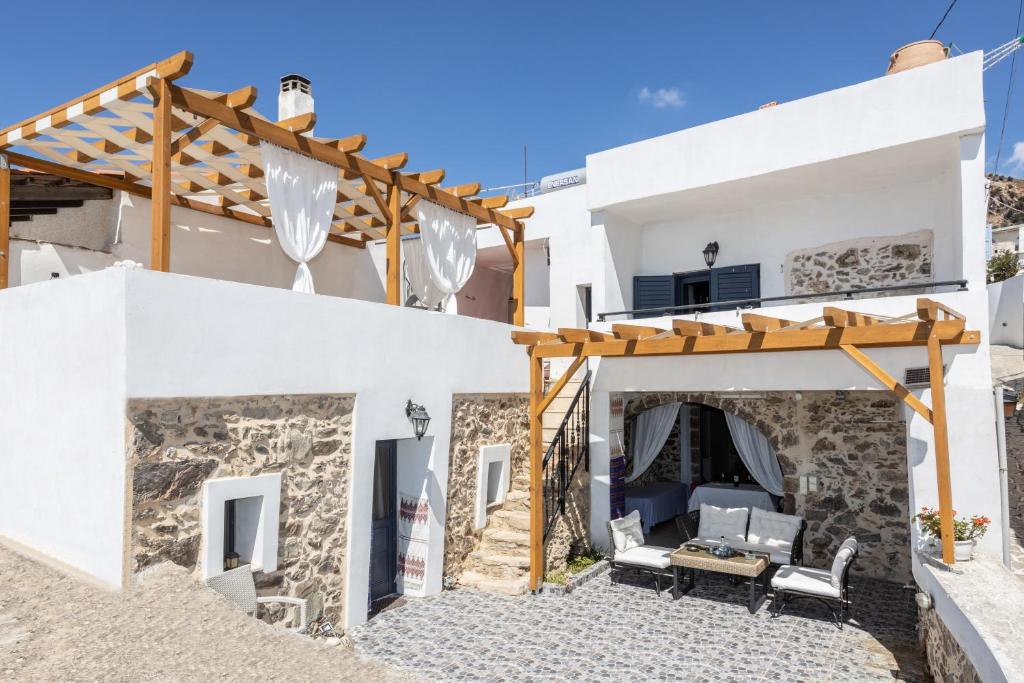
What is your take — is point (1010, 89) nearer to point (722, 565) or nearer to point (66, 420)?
point (722, 565)

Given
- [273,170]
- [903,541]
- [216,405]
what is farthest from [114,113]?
[903,541]

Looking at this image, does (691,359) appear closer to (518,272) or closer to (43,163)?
(518,272)

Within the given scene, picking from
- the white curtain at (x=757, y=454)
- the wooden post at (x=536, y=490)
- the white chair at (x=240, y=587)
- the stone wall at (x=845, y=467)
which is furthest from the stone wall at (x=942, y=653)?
the white chair at (x=240, y=587)

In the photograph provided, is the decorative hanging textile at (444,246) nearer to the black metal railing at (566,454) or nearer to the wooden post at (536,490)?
the wooden post at (536,490)

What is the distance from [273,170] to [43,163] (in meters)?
3.02

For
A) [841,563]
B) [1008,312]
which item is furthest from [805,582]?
[1008,312]

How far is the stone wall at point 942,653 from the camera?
15.1 feet

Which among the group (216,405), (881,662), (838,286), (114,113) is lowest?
(881,662)

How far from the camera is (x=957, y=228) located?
283 inches

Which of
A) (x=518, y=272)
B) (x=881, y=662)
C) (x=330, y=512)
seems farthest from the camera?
(x=518, y=272)

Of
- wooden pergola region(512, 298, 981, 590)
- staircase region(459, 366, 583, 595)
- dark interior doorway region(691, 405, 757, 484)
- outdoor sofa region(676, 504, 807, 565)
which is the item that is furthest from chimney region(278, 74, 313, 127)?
dark interior doorway region(691, 405, 757, 484)

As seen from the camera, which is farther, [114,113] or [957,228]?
[957,228]

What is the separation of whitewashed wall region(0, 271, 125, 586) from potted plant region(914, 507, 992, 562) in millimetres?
6735

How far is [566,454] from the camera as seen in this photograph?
9031 millimetres
